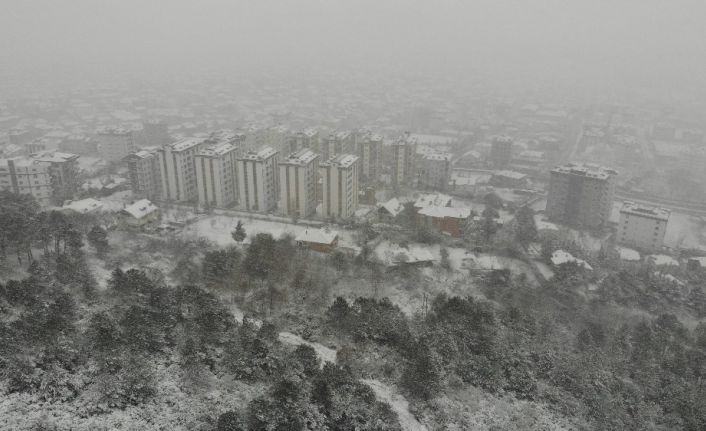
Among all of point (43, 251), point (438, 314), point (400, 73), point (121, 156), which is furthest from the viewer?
point (400, 73)

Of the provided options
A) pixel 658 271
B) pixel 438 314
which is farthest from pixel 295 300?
pixel 658 271

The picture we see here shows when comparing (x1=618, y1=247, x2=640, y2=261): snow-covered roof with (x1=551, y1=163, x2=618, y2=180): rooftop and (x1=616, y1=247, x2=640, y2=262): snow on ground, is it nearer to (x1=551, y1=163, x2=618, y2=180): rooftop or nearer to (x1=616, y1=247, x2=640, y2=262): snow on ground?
(x1=616, y1=247, x2=640, y2=262): snow on ground

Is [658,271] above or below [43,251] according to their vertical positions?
below

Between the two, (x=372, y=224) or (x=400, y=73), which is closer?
(x=372, y=224)

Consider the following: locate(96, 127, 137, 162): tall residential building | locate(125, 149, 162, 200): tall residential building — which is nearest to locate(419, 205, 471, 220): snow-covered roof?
locate(125, 149, 162, 200): tall residential building

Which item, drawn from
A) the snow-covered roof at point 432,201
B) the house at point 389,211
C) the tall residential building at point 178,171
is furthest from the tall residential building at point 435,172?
the tall residential building at point 178,171

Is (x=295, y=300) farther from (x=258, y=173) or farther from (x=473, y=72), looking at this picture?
(x=473, y=72)

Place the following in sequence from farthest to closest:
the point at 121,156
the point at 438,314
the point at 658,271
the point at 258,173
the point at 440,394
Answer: the point at 121,156, the point at 258,173, the point at 658,271, the point at 438,314, the point at 440,394

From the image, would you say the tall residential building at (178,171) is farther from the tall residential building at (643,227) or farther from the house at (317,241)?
the tall residential building at (643,227)
